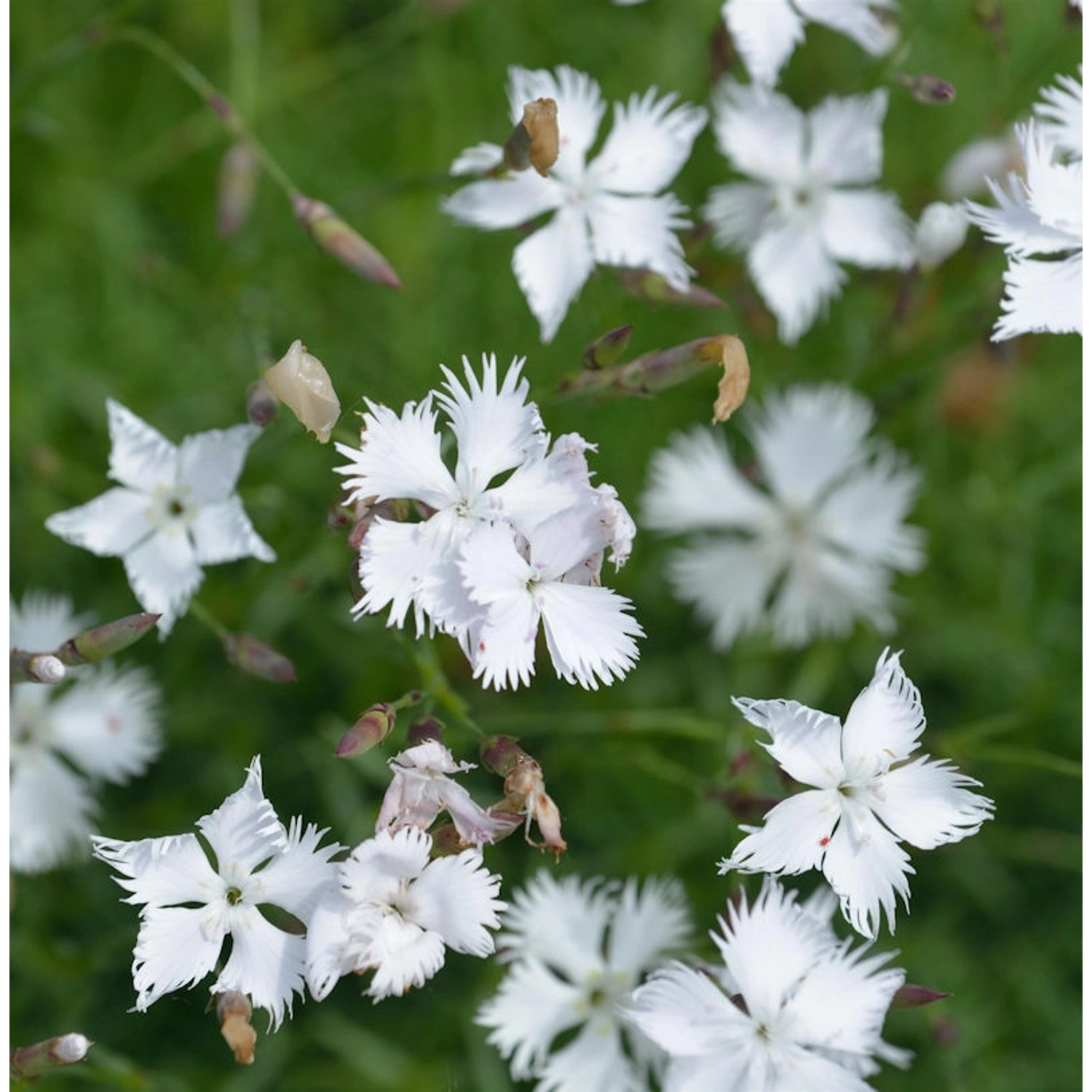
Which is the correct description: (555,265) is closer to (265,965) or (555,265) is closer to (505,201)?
(505,201)

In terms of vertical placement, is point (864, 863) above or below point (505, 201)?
below

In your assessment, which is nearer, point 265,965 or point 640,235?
point 265,965

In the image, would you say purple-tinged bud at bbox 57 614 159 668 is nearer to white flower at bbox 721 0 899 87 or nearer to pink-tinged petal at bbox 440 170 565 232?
pink-tinged petal at bbox 440 170 565 232

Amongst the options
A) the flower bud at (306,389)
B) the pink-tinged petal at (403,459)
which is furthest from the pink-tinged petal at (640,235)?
the flower bud at (306,389)

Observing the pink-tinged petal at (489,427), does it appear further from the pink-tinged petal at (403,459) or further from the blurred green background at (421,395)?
the blurred green background at (421,395)

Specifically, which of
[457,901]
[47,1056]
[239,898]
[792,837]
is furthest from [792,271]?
[47,1056]

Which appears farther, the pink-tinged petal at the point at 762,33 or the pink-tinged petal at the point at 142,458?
the pink-tinged petal at the point at 762,33
